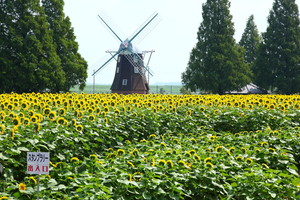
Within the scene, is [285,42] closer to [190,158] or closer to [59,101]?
[59,101]

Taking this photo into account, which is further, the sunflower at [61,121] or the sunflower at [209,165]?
the sunflower at [61,121]

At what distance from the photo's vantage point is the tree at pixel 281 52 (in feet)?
128

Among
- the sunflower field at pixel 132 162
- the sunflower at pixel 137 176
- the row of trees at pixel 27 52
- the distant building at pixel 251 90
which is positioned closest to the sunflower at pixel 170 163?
the sunflower field at pixel 132 162

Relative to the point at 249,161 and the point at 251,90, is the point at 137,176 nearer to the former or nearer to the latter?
the point at 249,161

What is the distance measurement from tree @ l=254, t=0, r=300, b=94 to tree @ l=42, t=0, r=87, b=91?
17662mm

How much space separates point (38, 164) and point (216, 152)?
3.24 meters

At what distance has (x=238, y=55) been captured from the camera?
38781 mm

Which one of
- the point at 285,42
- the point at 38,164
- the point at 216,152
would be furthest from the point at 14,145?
the point at 285,42

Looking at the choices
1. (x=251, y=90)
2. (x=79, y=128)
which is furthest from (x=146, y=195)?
(x=251, y=90)

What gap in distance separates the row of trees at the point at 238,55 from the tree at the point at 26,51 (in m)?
13.9

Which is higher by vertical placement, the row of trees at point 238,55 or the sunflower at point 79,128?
the row of trees at point 238,55

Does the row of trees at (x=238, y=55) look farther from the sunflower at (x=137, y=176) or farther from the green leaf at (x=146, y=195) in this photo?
the green leaf at (x=146, y=195)

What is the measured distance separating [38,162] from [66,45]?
97.8 feet

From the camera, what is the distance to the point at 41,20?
102 ft
